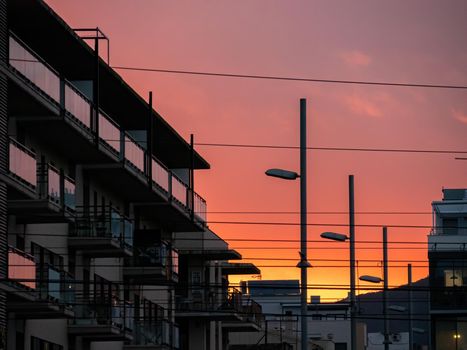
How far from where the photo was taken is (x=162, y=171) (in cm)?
7025

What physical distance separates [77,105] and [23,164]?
6051 mm

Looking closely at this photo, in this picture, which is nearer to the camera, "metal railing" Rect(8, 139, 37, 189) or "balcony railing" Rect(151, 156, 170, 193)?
"metal railing" Rect(8, 139, 37, 189)

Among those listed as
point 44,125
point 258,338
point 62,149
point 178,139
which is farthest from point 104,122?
point 258,338

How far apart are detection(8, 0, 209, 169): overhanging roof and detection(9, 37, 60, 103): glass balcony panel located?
187 cm

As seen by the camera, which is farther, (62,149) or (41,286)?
(62,149)

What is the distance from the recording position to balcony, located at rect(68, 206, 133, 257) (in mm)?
59156

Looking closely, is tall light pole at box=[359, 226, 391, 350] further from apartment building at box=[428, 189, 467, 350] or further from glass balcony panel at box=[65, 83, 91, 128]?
apartment building at box=[428, 189, 467, 350]

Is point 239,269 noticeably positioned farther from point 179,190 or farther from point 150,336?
point 150,336

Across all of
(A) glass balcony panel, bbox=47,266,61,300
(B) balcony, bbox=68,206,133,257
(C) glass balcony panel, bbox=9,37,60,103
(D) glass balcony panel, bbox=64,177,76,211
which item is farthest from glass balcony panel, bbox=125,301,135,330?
(C) glass balcony panel, bbox=9,37,60,103

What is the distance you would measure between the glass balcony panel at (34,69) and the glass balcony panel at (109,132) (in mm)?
6574

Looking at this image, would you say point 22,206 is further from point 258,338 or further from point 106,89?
point 258,338

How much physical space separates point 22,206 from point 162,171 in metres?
20.7

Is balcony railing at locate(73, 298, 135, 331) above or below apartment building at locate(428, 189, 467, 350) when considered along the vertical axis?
below

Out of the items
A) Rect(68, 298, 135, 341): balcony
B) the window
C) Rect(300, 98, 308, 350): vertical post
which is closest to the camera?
the window
